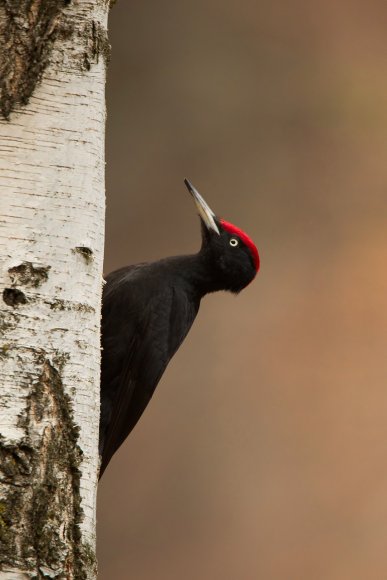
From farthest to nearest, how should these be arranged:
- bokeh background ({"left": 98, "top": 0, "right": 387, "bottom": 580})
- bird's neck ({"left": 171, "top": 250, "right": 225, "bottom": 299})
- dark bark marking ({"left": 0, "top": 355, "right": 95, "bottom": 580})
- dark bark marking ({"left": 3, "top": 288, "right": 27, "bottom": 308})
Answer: bokeh background ({"left": 98, "top": 0, "right": 387, "bottom": 580})
bird's neck ({"left": 171, "top": 250, "right": 225, "bottom": 299})
dark bark marking ({"left": 3, "top": 288, "right": 27, "bottom": 308})
dark bark marking ({"left": 0, "top": 355, "right": 95, "bottom": 580})

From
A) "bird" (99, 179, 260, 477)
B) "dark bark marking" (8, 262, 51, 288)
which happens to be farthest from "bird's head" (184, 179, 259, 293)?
"dark bark marking" (8, 262, 51, 288)

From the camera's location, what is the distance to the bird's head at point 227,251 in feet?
11.2

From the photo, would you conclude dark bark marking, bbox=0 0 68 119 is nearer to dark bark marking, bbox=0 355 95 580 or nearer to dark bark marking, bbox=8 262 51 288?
dark bark marking, bbox=8 262 51 288

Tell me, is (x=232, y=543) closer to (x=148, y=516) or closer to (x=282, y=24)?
(x=148, y=516)

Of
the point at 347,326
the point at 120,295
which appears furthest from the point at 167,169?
the point at 120,295

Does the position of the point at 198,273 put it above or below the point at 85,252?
below

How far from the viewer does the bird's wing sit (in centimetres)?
305

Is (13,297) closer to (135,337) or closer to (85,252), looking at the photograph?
(85,252)

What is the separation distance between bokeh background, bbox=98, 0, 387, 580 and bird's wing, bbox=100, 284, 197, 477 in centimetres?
198

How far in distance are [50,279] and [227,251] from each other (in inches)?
64.8

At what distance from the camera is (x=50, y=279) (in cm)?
181

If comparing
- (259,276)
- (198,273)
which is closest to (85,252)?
(198,273)

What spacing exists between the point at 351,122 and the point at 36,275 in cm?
399

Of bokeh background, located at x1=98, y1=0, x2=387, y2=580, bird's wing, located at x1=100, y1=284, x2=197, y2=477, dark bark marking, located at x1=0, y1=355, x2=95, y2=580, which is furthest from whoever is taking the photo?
bokeh background, located at x1=98, y1=0, x2=387, y2=580
